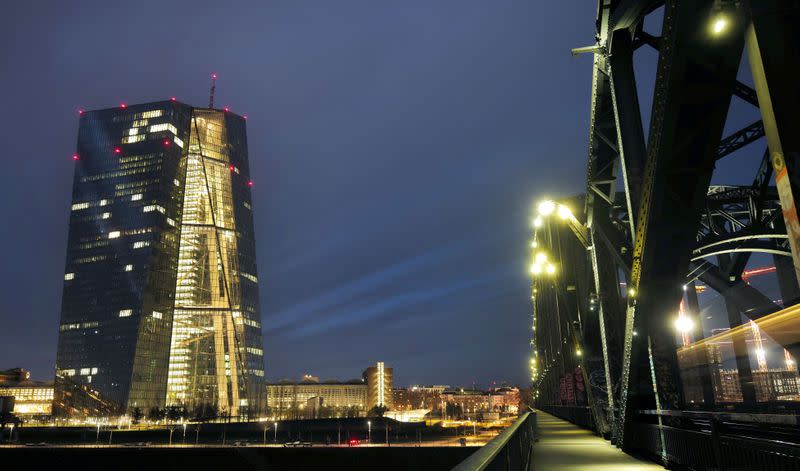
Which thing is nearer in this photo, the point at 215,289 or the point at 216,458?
the point at 216,458

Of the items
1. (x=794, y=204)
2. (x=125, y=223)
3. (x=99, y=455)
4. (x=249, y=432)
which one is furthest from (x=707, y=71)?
(x=125, y=223)

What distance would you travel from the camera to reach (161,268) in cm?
15088

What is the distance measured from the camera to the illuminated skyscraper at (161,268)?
469ft

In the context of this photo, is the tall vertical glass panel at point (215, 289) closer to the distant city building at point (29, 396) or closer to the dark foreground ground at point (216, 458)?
the distant city building at point (29, 396)

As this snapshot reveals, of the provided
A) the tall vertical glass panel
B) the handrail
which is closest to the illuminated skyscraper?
the tall vertical glass panel

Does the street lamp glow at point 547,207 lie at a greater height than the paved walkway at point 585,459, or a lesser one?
greater

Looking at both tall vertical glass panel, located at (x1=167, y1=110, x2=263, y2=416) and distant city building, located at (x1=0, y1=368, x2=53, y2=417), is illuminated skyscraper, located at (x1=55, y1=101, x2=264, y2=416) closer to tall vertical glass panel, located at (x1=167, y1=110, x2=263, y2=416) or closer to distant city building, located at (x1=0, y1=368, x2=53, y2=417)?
tall vertical glass panel, located at (x1=167, y1=110, x2=263, y2=416)

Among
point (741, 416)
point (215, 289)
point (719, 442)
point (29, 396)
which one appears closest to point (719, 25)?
point (741, 416)

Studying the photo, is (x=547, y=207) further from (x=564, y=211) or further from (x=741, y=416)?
(x=741, y=416)

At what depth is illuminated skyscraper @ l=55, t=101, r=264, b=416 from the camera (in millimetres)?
143000

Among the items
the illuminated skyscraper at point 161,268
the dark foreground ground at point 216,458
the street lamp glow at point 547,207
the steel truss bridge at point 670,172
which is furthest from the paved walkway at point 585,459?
the illuminated skyscraper at point 161,268

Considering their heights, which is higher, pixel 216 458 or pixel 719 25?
pixel 719 25

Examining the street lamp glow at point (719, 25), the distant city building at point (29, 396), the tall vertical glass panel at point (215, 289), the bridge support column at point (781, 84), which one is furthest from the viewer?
the distant city building at point (29, 396)

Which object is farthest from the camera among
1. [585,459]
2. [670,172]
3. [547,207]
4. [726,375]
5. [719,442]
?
[726,375]
